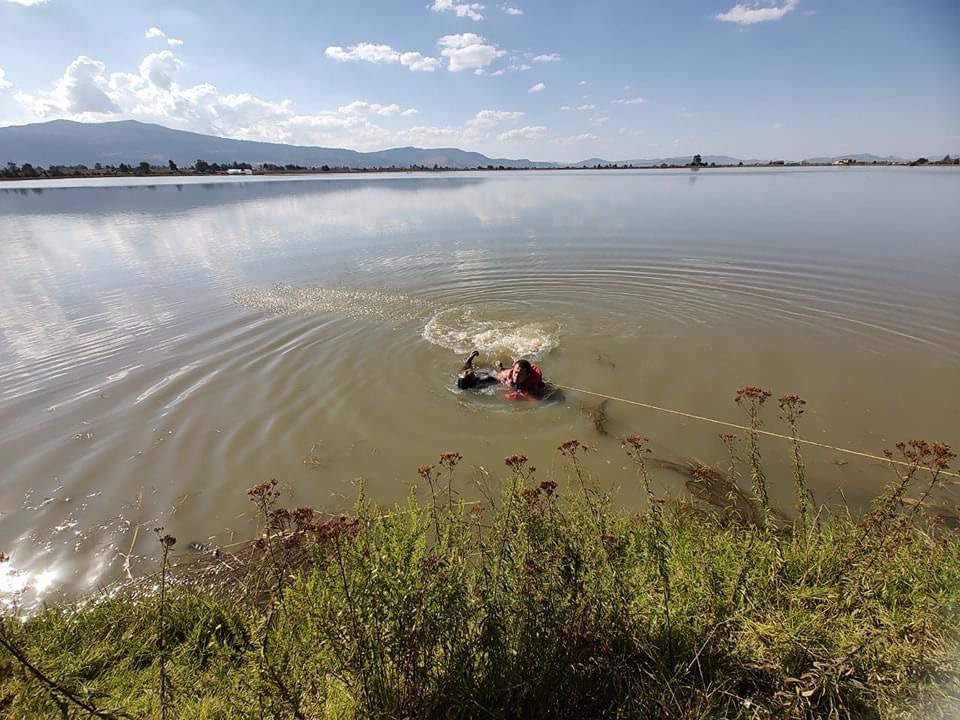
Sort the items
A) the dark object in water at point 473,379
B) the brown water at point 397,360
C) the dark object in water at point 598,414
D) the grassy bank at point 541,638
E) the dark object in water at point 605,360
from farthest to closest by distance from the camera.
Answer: the dark object in water at point 605,360, the dark object in water at point 473,379, the dark object in water at point 598,414, the brown water at point 397,360, the grassy bank at point 541,638

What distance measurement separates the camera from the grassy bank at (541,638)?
2375 mm

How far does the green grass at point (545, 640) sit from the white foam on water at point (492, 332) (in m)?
7.03

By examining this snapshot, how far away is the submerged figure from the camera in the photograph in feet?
26.1

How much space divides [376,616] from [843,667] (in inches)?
103

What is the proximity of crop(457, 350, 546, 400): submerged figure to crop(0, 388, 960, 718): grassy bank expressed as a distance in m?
4.35

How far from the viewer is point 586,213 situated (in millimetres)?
28641

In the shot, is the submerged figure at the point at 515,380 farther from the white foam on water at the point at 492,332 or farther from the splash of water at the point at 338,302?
the splash of water at the point at 338,302

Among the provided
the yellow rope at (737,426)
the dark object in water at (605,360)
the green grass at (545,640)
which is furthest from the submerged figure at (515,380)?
the green grass at (545,640)

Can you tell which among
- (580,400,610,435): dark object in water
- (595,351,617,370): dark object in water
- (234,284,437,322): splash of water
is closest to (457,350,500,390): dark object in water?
(580,400,610,435): dark object in water

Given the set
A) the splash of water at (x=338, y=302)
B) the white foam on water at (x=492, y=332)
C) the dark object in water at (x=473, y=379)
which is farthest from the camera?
the splash of water at (x=338, y=302)

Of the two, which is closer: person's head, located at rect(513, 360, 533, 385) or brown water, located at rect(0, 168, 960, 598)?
brown water, located at rect(0, 168, 960, 598)

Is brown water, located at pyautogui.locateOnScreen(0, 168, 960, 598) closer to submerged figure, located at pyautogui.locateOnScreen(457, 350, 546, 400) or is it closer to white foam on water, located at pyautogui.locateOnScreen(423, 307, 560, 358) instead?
white foam on water, located at pyautogui.locateOnScreen(423, 307, 560, 358)

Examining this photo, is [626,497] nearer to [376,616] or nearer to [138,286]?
[376,616]

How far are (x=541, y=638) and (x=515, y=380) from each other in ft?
18.0
